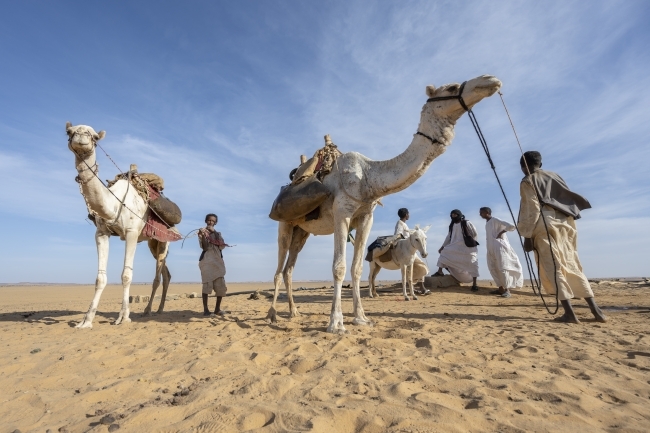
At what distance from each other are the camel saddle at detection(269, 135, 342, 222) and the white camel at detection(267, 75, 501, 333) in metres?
0.13

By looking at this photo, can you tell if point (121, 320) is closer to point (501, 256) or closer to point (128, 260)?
point (128, 260)

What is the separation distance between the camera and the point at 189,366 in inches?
142

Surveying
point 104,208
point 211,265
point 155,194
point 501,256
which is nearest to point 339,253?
point 211,265

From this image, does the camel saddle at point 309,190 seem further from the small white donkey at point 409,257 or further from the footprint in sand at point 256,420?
the small white donkey at point 409,257

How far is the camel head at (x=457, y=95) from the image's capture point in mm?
4852

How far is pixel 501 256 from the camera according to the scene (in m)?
11.8

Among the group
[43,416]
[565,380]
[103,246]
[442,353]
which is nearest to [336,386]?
[442,353]

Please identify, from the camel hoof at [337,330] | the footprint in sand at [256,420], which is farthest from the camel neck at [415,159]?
the footprint in sand at [256,420]

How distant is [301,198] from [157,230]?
12.5 feet

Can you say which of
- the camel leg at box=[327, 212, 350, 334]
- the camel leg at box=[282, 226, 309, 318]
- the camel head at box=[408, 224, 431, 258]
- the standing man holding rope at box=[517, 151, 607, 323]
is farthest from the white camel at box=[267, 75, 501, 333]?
the camel head at box=[408, 224, 431, 258]

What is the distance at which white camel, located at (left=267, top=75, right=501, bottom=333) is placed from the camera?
5129 mm

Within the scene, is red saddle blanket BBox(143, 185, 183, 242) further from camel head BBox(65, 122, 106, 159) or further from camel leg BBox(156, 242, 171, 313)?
camel head BBox(65, 122, 106, 159)

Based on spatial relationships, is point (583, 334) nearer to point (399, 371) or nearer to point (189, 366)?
point (399, 371)

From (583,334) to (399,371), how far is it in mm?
2984
